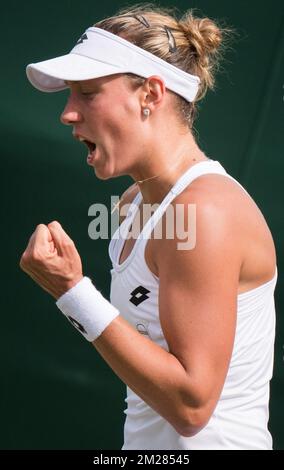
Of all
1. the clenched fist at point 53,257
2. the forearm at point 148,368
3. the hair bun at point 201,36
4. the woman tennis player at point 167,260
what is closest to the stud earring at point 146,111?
the woman tennis player at point 167,260

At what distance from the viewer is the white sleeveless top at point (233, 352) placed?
1858 mm

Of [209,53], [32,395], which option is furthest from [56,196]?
[209,53]

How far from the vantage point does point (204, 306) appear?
1.67 meters

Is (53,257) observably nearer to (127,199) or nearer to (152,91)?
(152,91)

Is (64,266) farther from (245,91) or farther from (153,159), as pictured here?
(245,91)

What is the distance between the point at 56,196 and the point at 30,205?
0.28ft

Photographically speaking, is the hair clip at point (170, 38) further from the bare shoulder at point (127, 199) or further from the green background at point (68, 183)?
the green background at point (68, 183)

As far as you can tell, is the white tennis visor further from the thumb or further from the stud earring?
the thumb

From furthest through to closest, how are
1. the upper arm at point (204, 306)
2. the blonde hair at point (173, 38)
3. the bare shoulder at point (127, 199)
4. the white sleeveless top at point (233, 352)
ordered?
1. the bare shoulder at point (127, 199)
2. the blonde hair at point (173, 38)
3. the white sleeveless top at point (233, 352)
4. the upper arm at point (204, 306)

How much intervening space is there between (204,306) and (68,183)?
3.93ft

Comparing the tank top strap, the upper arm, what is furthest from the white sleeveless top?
the upper arm

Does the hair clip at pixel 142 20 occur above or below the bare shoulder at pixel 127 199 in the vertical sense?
above

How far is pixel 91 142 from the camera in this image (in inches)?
76.6

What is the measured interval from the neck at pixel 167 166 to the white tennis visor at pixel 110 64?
0.12 m
